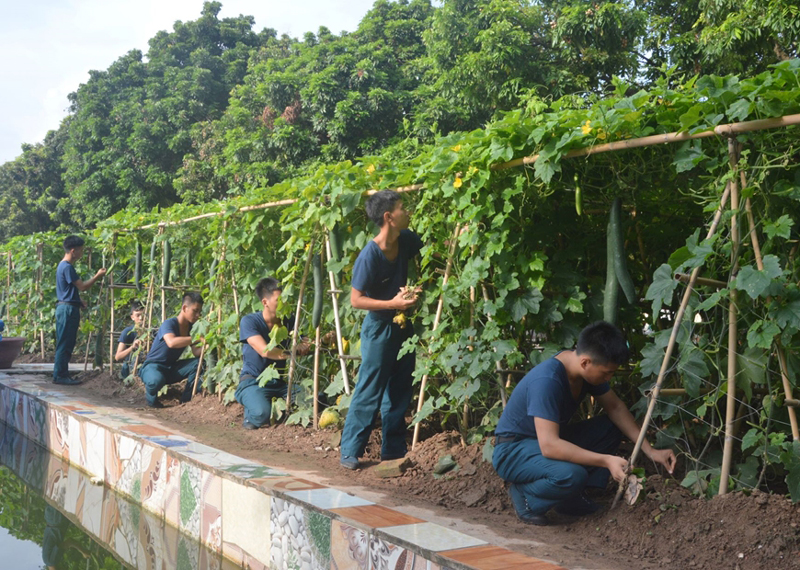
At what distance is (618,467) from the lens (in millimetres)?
3365

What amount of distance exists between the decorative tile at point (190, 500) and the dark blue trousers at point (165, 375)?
324 centimetres

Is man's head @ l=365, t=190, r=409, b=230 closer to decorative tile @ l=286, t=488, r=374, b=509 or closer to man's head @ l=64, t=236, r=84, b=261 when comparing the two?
decorative tile @ l=286, t=488, r=374, b=509

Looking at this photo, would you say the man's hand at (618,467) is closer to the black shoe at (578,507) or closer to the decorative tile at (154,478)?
the black shoe at (578,507)

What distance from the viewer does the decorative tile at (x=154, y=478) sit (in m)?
4.93

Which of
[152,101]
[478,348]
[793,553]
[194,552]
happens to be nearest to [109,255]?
[194,552]

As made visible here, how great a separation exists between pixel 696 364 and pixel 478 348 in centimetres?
126

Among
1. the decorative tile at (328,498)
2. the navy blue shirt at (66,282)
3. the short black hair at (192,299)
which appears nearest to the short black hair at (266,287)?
the short black hair at (192,299)

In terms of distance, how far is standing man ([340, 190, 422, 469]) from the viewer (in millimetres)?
4703

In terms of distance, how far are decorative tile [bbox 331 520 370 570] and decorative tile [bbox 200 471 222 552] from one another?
3.86 feet

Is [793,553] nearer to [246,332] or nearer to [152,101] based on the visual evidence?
[246,332]

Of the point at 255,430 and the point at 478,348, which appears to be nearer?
the point at 478,348

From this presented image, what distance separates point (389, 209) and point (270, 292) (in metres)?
2.12

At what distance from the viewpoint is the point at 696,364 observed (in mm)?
3393

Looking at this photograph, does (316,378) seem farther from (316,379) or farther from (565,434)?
(565,434)
